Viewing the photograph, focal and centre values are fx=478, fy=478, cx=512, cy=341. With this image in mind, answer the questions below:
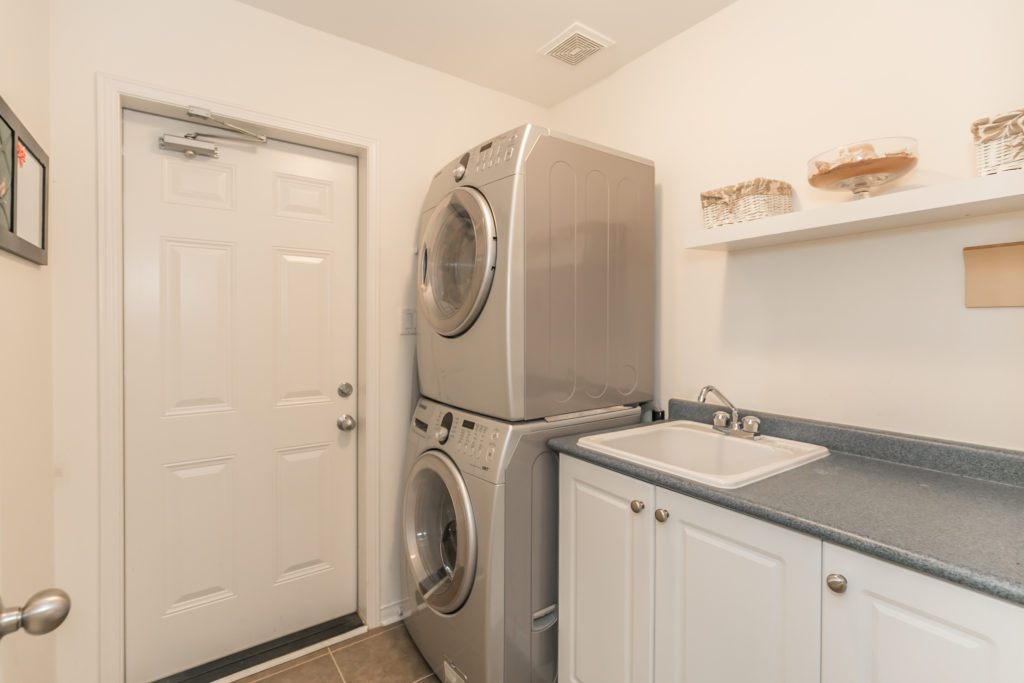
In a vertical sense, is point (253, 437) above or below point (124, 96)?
below

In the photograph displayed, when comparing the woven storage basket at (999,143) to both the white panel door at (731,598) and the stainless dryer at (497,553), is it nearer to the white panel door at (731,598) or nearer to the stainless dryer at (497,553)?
the white panel door at (731,598)

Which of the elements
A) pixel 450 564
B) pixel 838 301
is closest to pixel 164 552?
pixel 450 564

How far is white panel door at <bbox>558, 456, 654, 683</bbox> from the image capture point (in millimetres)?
1282

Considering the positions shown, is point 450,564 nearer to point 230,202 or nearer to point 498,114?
point 230,202

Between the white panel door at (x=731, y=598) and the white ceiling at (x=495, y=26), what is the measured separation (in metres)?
1.74

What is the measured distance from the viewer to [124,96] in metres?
1.58

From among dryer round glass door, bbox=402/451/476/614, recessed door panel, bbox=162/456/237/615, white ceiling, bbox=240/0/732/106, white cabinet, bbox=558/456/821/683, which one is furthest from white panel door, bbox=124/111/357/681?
white cabinet, bbox=558/456/821/683

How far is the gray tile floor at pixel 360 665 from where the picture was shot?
5.78 feet

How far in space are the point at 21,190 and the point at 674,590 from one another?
191 centimetres

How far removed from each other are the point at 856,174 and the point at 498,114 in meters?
1.67

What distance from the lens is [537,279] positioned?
1.56m

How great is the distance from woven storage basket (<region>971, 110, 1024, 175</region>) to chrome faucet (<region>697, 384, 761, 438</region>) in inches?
34.0

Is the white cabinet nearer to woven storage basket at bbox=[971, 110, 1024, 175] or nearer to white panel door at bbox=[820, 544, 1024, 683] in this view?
white panel door at bbox=[820, 544, 1024, 683]

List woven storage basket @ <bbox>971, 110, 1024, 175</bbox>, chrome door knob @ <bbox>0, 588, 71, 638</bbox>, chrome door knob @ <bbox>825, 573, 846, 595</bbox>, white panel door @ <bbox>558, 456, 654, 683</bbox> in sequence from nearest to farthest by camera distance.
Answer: chrome door knob @ <bbox>0, 588, 71, 638</bbox>
chrome door knob @ <bbox>825, 573, 846, 595</bbox>
woven storage basket @ <bbox>971, 110, 1024, 175</bbox>
white panel door @ <bbox>558, 456, 654, 683</bbox>
